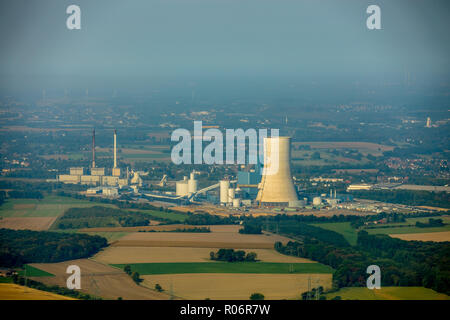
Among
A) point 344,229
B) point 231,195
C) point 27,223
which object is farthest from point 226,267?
point 231,195

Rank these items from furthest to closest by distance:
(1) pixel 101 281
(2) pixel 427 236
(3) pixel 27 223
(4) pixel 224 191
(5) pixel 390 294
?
(4) pixel 224 191, (3) pixel 27 223, (2) pixel 427 236, (1) pixel 101 281, (5) pixel 390 294

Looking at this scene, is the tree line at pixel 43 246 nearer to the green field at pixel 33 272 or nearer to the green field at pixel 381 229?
the green field at pixel 33 272

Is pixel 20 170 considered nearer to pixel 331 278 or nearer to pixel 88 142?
pixel 88 142

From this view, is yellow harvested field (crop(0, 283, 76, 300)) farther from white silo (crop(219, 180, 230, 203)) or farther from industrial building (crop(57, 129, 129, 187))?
industrial building (crop(57, 129, 129, 187))

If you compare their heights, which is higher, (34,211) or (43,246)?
A: (34,211)

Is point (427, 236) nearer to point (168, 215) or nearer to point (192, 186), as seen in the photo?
point (168, 215)

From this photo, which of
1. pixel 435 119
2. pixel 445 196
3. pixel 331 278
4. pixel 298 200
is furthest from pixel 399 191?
pixel 435 119
